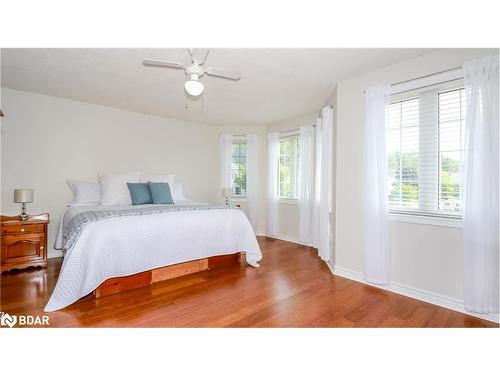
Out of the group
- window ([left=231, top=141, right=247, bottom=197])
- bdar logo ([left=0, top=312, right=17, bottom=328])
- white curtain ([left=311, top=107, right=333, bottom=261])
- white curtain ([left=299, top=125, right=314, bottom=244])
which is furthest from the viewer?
window ([left=231, top=141, right=247, bottom=197])

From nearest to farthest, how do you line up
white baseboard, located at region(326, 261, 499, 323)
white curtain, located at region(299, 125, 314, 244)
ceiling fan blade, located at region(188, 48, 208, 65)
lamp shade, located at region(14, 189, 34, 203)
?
white baseboard, located at region(326, 261, 499, 323), ceiling fan blade, located at region(188, 48, 208, 65), lamp shade, located at region(14, 189, 34, 203), white curtain, located at region(299, 125, 314, 244)

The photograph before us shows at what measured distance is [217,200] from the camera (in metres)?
5.21

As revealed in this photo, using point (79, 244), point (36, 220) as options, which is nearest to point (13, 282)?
point (36, 220)

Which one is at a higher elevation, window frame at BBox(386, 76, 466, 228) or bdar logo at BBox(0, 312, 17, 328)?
window frame at BBox(386, 76, 466, 228)

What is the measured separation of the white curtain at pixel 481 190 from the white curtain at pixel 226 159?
152 inches

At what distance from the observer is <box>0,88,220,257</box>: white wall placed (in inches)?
126

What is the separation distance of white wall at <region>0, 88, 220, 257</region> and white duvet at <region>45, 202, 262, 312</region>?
85 centimetres

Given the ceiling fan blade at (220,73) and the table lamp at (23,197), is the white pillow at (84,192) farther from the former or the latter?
the ceiling fan blade at (220,73)

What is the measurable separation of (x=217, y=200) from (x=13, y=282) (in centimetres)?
332

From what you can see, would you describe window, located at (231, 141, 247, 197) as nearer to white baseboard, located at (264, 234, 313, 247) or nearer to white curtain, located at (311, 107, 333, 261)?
white baseboard, located at (264, 234, 313, 247)

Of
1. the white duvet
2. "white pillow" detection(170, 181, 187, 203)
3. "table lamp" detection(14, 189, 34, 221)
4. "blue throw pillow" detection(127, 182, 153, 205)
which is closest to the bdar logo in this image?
the white duvet

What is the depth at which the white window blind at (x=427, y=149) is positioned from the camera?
2156 mm

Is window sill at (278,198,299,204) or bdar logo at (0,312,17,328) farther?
window sill at (278,198,299,204)
